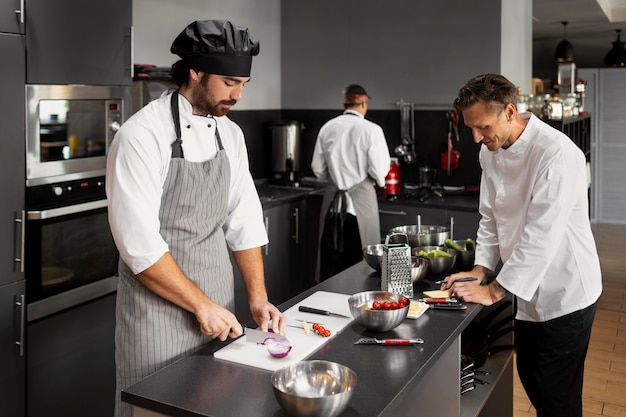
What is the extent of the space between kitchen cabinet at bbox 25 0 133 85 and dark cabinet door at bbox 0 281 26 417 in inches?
35.7

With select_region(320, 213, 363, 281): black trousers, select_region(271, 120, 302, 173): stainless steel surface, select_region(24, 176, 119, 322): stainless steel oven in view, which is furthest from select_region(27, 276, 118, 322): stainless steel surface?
select_region(271, 120, 302, 173): stainless steel surface

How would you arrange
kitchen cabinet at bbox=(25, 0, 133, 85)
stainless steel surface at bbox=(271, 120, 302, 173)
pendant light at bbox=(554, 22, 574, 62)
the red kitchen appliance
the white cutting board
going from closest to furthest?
the white cutting board < kitchen cabinet at bbox=(25, 0, 133, 85) < the red kitchen appliance < stainless steel surface at bbox=(271, 120, 302, 173) < pendant light at bbox=(554, 22, 574, 62)

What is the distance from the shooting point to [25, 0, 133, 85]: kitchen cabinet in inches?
119

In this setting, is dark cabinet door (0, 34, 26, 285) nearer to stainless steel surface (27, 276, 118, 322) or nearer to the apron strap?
stainless steel surface (27, 276, 118, 322)

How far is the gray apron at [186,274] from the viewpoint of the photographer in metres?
2.11

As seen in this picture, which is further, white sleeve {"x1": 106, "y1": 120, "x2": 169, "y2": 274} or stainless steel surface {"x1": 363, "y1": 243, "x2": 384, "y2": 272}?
stainless steel surface {"x1": 363, "y1": 243, "x2": 384, "y2": 272}

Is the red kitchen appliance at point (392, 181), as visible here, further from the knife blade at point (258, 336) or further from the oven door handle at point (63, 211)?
the knife blade at point (258, 336)

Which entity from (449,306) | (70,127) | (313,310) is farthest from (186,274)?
(70,127)

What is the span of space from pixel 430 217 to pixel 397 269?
8.95ft

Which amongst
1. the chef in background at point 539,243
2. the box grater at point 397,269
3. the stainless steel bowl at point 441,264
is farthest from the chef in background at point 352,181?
the box grater at point 397,269

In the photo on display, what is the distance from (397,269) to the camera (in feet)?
8.16

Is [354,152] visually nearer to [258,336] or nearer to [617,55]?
[258,336]

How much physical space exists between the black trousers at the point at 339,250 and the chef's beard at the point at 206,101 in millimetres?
3131

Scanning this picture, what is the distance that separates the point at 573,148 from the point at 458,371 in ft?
2.89
